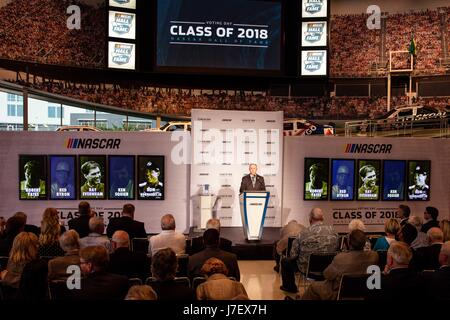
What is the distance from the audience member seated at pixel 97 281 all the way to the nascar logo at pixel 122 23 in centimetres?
1581

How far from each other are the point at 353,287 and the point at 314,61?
1566 centimetres

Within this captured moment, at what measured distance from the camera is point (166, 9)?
60.1 feet

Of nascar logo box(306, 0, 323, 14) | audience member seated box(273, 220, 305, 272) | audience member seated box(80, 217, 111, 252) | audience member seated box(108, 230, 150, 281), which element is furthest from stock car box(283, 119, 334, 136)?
audience member seated box(108, 230, 150, 281)

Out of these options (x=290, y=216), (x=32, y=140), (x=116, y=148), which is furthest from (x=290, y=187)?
(x=32, y=140)

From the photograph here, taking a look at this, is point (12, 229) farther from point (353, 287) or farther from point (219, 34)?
point (219, 34)

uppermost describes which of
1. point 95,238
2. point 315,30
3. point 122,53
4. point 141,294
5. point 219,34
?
point 315,30

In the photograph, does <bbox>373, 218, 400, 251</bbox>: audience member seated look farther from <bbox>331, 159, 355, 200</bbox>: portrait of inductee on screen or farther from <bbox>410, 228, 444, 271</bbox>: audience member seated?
<bbox>331, 159, 355, 200</bbox>: portrait of inductee on screen

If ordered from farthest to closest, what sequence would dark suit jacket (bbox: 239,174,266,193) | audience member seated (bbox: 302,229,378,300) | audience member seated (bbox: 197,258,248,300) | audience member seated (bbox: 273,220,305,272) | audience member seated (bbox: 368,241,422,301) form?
1. dark suit jacket (bbox: 239,174,266,193)
2. audience member seated (bbox: 273,220,305,272)
3. audience member seated (bbox: 302,229,378,300)
4. audience member seated (bbox: 368,241,422,301)
5. audience member seated (bbox: 197,258,248,300)

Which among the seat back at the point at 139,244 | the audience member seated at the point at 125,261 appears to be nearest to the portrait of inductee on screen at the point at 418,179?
the seat back at the point at 139,244

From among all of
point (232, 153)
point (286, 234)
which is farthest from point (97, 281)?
point (232, 153)

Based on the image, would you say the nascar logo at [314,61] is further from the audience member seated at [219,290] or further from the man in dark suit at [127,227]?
the audience member seated at [219,290]

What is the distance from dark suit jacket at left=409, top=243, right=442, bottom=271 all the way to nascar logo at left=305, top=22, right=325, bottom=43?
1462 centimetres

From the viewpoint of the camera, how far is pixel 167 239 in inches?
257

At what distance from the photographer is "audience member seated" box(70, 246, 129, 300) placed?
4.14 metres
